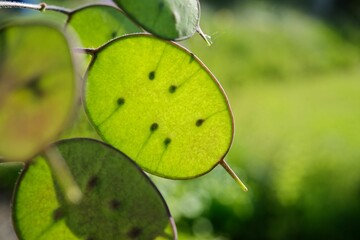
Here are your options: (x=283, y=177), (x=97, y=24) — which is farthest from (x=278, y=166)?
(x=97, y=24)

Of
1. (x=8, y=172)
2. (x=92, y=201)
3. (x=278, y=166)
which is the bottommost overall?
(x=278, y=166)

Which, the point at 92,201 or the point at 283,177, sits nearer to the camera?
the point at 92,201

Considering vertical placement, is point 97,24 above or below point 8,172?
above

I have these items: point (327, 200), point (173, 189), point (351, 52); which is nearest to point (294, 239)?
point (327, 200)

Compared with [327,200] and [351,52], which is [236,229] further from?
[351,52]

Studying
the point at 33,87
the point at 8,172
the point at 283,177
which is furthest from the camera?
the point at 283,177

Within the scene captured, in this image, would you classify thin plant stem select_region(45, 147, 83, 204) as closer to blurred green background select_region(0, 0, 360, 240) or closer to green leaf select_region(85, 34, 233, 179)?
green leaf select_region(85, 34, 233, 179)

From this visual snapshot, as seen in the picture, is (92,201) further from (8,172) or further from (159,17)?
(8,172)

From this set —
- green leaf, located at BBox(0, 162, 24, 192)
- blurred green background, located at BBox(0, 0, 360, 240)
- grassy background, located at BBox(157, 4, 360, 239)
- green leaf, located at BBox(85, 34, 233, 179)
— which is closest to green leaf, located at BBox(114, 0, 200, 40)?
green leaf, located at BBox(85, 34, 233, 179)
